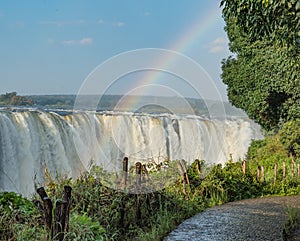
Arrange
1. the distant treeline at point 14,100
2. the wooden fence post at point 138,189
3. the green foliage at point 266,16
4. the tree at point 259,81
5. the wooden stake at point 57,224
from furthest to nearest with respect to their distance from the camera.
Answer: the distant treeline at point 14,100, the tree at point 259,81, the wooden fence post at point 138,189, the green foliage at point 266,16, the wooden stake at point 57,224

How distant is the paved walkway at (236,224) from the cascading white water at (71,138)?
2.89 metres

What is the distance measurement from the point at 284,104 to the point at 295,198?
6.42 m

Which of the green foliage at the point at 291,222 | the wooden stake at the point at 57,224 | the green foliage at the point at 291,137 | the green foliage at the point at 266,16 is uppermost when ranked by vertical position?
the green foliage at the point at 266,16

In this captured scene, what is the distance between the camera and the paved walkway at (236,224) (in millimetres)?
5160

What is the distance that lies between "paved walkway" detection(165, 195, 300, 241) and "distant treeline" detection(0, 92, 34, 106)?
12241 mm

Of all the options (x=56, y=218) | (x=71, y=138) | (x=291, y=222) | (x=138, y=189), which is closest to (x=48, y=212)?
(x=56, y=218)

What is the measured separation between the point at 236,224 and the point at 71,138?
8326 mm

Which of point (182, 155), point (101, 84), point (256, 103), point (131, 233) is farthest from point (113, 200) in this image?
point (256, 103)

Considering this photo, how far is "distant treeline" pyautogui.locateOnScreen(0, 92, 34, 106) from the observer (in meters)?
17.4

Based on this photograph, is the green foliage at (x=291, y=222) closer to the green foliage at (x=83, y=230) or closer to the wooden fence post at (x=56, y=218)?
the green foliage at (x=83, y=230)

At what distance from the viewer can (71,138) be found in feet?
43.5

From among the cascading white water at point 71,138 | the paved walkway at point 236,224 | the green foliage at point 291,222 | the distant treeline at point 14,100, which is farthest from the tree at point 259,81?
the distant treeline at point 14,100

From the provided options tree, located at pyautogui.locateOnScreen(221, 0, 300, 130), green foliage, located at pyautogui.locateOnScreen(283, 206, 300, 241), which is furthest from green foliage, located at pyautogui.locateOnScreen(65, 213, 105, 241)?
tree, located at pyautogui.locateOnScreen(221, 0, 300, 130)

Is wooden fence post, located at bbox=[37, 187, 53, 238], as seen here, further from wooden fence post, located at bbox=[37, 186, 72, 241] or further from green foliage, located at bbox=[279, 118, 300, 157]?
green foliage, located at bbox=[279, 118, 300, 157]
